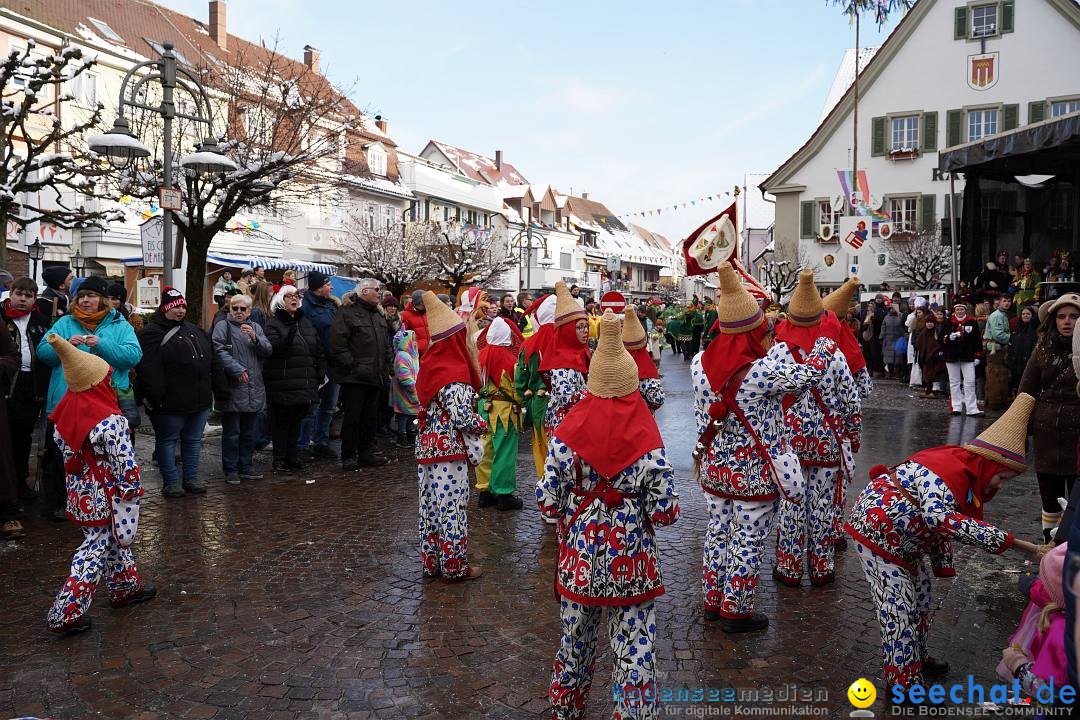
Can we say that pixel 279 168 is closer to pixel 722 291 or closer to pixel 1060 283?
pixel 722 291

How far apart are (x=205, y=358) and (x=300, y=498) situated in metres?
1.71

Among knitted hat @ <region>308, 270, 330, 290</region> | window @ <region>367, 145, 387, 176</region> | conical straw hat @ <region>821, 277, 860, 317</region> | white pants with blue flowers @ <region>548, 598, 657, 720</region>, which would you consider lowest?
white pants with blue flowers @ <region>548, 598, 657, 720</region>

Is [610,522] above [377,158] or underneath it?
underneath

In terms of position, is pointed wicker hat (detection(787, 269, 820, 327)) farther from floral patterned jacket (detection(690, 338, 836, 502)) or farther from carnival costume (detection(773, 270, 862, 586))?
floral patterned jacket (detection(690, 338, 836, 502))

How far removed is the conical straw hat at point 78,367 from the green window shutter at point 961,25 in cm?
3238

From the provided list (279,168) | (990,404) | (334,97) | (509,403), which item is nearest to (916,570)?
(509,403)

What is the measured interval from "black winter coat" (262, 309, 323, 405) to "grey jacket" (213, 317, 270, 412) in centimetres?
12

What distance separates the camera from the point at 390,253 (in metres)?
34.1

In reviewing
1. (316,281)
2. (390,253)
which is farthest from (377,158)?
(316,281)

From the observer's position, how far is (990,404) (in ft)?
47.5

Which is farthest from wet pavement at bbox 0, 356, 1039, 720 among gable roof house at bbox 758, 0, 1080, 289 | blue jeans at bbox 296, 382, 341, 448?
gable roof house at bbox 758, 0, 1080, 289

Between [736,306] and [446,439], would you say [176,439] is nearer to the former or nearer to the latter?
[446,439]

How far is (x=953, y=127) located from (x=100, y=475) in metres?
31.8

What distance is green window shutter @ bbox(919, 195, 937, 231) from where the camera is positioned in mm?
30094
